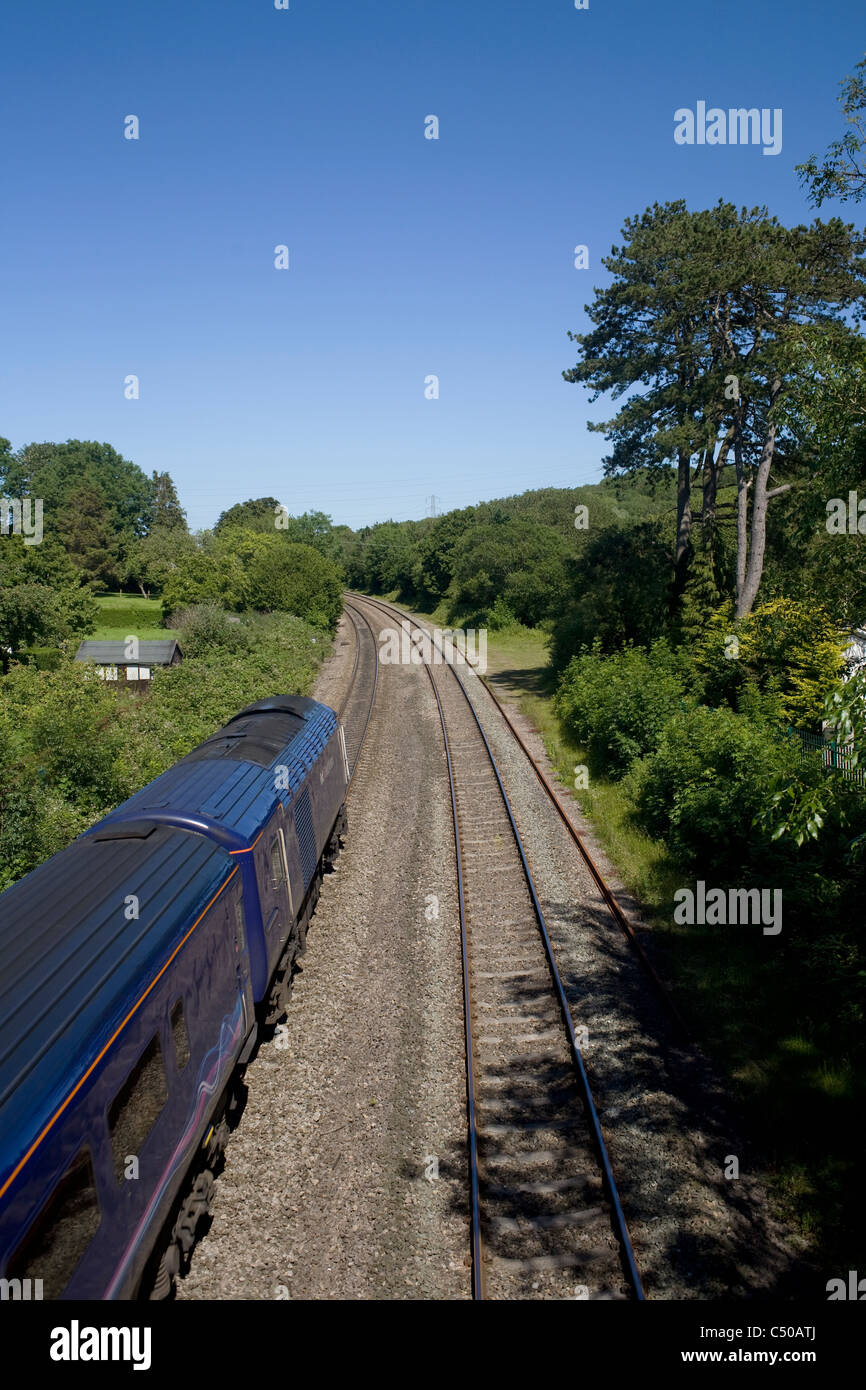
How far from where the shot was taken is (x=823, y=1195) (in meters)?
6.95

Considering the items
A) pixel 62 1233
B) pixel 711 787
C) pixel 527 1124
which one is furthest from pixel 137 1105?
pixel 711 787

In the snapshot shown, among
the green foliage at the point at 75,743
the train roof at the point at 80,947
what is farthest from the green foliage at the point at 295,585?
the train roof at the point at 80,947

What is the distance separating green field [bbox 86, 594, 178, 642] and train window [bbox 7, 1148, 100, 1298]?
58.3 meters

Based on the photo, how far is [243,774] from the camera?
9.48 metres

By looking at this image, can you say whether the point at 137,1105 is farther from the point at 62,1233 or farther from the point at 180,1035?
the point at 62,1233

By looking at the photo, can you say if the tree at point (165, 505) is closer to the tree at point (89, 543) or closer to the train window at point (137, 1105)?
the tree at point (89, 543)

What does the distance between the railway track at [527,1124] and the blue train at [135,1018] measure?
2526 mm

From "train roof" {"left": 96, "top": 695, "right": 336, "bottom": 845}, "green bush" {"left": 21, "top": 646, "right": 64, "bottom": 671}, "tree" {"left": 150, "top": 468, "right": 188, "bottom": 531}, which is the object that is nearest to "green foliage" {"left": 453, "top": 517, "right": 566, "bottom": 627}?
"green bush" {"left": 21, "top": 646, "right": 64, "bottom": 671}

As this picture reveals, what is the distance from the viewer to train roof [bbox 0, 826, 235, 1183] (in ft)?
13.8

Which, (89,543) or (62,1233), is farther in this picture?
(89,543)

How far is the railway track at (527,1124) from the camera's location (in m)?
6.30

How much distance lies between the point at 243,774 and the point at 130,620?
6708 centimetres
